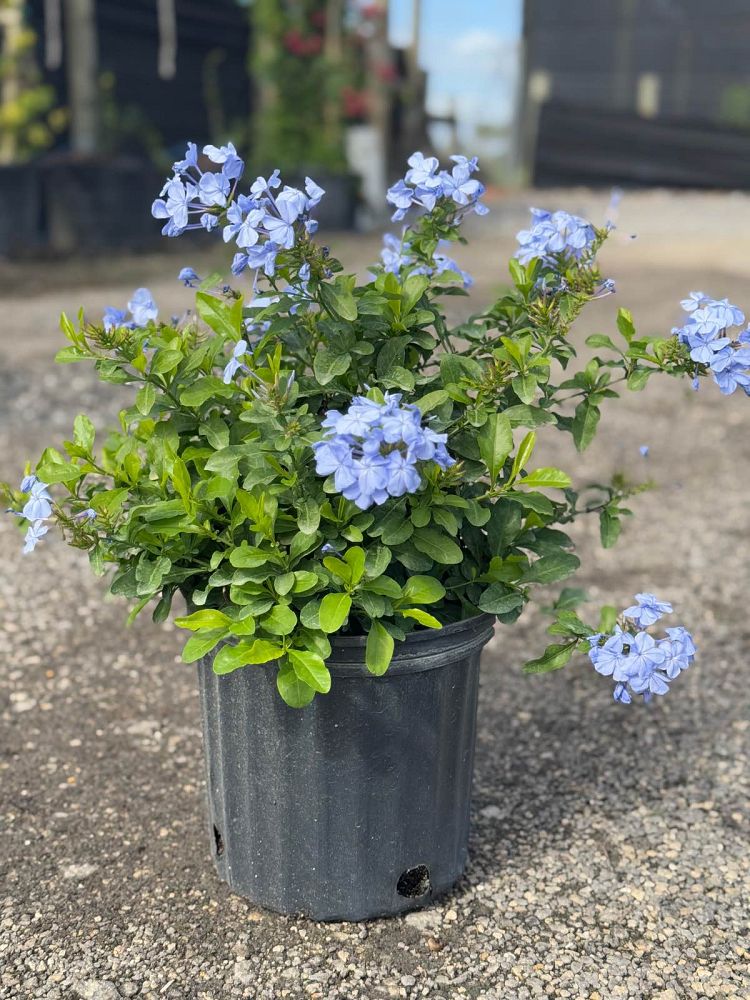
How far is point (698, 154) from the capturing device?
43.0ft

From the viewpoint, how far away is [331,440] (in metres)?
1.53

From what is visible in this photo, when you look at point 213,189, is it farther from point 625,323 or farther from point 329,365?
point 625,323

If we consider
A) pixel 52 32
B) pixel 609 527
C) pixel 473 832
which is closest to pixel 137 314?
pixel 609 527

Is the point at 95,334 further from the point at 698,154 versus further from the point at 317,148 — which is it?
the point at 698,154

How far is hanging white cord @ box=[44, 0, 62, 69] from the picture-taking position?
29.1ft

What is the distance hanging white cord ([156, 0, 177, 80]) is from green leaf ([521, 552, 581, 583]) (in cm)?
909

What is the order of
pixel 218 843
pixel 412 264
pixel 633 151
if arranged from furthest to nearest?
pixel 633 151 < pixel 218 843 < pixel 412 264

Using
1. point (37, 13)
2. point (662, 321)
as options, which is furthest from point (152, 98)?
point (662, 321)

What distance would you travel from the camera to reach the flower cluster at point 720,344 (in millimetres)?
1685

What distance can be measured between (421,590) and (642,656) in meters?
0.34

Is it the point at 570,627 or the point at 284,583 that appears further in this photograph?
the point at 570,627

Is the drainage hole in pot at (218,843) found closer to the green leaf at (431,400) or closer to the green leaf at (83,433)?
the green leaf at (83,433)

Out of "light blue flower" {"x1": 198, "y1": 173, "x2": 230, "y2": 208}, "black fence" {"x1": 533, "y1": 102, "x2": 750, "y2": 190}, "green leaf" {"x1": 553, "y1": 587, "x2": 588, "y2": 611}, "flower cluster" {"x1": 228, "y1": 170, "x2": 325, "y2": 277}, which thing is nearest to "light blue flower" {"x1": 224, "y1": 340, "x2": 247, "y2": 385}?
"flower cluster" {"x1": 228, "y1": 170, "x2": 325, "y2": 277}

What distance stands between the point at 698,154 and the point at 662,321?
23.8ft
